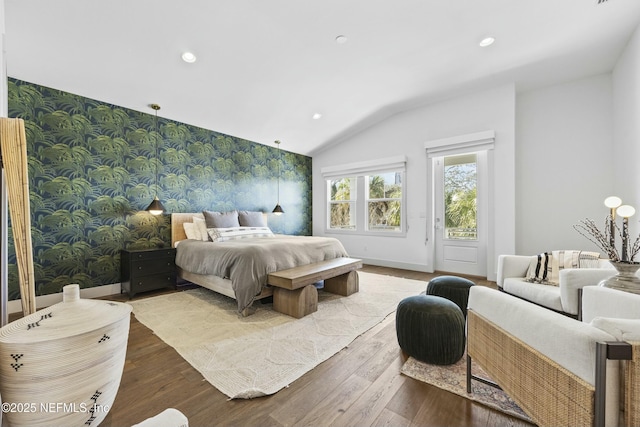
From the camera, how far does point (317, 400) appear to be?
4.84 feet

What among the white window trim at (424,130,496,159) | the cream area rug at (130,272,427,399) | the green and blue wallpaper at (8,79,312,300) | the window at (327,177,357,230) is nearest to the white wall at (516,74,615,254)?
the white window trim at (424,130,496,159)

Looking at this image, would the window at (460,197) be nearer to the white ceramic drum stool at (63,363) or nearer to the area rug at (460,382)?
the area rug at (460,382)

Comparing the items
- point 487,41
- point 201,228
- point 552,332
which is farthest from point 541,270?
point 201,228

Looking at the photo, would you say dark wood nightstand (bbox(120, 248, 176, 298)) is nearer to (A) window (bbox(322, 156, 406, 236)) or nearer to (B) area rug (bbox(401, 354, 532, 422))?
Result: (B) area rug (bbox(401, 354, 532, 422))

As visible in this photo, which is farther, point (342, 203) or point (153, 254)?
point (342, 203)

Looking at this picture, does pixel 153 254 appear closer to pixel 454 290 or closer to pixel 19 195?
pixel 19 195

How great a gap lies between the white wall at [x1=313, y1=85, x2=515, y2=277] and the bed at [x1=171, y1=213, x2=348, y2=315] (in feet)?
5.87

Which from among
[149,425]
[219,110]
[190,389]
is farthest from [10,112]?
[149,425]

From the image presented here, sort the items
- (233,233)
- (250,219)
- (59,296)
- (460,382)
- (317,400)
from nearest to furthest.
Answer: (317,400) → (460,382) → (59,296) → (233,233) → (250,219)

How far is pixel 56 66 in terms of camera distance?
2744 millimetres

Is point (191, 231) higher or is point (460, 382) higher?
point (191, 231)

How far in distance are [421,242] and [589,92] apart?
3.19 m

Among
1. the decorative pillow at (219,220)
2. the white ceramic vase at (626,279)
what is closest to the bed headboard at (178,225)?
the decorative pillow at (219,220)

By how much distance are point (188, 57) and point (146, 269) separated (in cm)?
272
